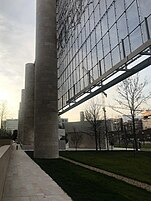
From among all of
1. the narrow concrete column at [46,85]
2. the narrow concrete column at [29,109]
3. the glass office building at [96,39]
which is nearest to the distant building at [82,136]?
the narrow concrete column at [29,109]

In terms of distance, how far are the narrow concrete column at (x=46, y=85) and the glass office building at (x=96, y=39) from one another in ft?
9.77

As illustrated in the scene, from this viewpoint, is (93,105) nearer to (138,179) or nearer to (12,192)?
(138,179)

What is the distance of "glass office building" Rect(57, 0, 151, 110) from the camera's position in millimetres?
15611

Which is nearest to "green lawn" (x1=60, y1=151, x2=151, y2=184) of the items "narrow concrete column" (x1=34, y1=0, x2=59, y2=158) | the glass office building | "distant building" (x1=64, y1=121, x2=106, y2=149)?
"narrow concrete column" (x1=34, y1=0, x2=59, y2=158)

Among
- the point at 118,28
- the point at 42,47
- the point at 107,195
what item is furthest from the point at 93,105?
the point at 107,195

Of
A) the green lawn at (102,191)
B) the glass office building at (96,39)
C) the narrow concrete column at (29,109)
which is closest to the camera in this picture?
the green lawn at (102,191)

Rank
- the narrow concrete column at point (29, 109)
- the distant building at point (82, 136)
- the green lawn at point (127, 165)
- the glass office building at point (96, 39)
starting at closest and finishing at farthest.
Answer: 1. the green lawn at point (127, 165)
2. the glass office building at point (96, 39)
3. the narrow concrete column at point (29, 109)
4. the distant building at point (82, 136)

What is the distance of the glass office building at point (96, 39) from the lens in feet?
51.2

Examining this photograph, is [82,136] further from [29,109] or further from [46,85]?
[46,85]

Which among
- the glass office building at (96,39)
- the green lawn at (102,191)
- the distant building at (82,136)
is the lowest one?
the green lawn at (102,191)

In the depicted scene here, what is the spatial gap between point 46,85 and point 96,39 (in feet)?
23.7

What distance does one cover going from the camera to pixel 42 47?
2694cm

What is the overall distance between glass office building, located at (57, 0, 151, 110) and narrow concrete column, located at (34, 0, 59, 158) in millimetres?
2978

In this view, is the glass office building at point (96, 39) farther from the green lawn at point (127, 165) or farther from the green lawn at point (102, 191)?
the green lawn at point (102, 191)
